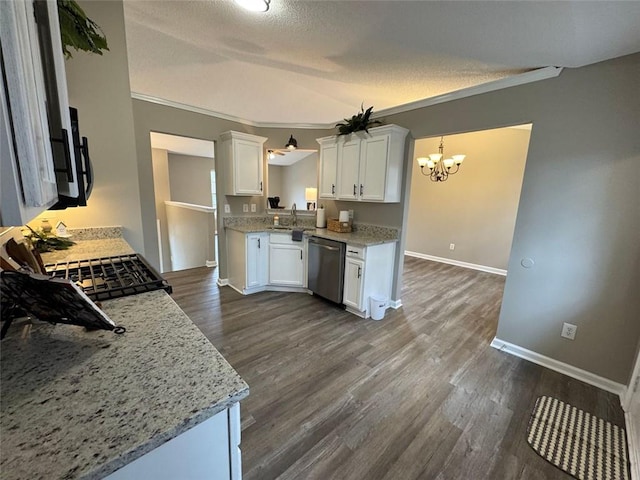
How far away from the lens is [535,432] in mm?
1654

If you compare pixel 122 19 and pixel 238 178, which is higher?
pixel 122 19

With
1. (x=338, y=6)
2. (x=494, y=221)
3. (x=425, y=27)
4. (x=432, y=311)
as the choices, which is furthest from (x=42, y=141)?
(x=494, y=221)

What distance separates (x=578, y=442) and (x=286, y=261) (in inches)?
120

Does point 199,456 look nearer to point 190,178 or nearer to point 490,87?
point 490,87

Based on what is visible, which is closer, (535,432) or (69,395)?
(69,395)

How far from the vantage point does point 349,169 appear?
3303 millimetres

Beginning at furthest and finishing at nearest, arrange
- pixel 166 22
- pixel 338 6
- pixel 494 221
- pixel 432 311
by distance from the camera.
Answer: pixel 494 221
pixel 432 311
pixel 166 22
pixel 338 6

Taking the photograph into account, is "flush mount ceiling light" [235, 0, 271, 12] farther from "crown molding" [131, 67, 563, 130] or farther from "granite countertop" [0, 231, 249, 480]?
"granite countertop" [0, 231, 249, 480]

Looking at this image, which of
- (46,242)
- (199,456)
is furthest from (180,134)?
(199,456)

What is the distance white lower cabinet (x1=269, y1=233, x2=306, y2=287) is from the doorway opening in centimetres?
142

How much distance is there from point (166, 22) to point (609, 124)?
11.9 ft

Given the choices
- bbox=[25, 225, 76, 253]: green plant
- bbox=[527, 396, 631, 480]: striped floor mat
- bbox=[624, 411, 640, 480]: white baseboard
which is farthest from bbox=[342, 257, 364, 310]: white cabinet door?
bbox=[25, 225, 76, 253]: green plant

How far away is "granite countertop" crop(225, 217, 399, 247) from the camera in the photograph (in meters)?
3.07

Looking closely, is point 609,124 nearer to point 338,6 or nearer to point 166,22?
point 338,6
